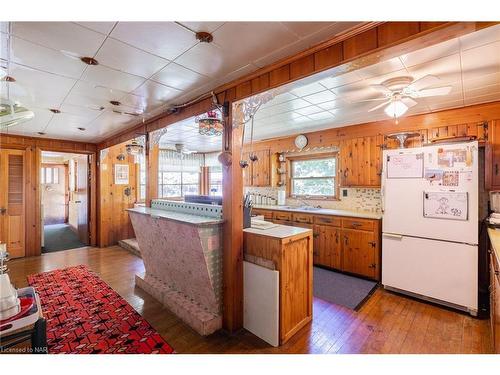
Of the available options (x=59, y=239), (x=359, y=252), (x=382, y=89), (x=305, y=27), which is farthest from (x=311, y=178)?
(x=59, y=239)

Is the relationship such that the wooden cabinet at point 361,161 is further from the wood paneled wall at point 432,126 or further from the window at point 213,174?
the window at point 213,174

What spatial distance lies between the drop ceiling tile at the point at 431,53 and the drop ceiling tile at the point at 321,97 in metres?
0.79

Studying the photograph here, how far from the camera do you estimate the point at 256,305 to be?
7.13 feet

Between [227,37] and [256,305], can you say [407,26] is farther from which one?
[256,305]

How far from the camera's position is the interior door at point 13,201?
450cm

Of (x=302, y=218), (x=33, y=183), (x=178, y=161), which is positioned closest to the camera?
(x=302, y=218)

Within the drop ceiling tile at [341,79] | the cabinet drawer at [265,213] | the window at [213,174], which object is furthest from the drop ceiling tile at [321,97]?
the window at [213,174]

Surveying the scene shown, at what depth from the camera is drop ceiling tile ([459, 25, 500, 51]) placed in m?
1.57

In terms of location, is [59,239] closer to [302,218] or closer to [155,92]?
[155,92]

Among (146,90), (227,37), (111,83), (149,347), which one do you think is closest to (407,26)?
(227,37)

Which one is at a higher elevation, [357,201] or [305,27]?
[305,27]

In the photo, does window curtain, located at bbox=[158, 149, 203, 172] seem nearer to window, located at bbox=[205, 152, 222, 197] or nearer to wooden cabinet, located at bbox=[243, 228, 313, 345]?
window, located at bbox=[205, 152, 222, 197]

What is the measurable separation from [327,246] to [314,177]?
1514mm

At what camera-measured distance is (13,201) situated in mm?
4621
